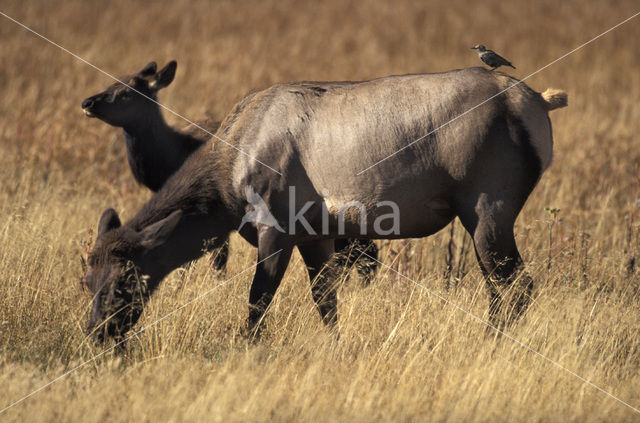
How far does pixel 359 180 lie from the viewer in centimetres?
601

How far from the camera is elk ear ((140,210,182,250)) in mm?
5734

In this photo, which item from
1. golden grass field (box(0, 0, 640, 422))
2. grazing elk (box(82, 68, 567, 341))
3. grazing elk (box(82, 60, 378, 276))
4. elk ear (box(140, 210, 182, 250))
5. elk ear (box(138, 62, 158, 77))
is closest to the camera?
golden grass field (box(0, 0, 640, 422))

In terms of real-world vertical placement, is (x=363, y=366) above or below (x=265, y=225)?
below

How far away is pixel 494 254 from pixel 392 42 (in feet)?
49.9

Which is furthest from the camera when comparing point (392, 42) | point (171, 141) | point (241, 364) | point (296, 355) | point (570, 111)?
point (392, 42)

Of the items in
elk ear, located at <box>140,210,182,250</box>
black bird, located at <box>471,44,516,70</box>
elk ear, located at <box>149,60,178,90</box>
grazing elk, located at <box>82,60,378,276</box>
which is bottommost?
elk ear, located at <box>140,210,182,250</box>

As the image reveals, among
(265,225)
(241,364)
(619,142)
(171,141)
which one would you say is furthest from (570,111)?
(241,364)

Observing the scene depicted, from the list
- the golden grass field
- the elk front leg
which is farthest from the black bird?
the elk front leg

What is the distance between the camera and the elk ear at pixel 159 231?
18.8 ft

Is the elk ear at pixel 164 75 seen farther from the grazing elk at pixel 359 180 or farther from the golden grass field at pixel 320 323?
the grazing elk at pixel 359 180

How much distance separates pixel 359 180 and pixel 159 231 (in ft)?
4.89

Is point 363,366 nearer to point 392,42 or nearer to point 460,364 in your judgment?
point 460,364

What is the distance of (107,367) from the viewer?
538 centimetres

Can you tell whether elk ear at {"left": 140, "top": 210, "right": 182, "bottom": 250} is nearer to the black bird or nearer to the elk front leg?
the elk front leg
